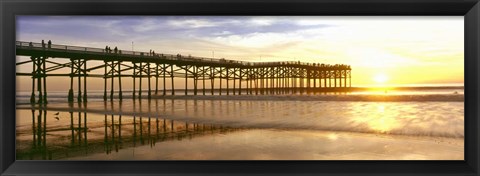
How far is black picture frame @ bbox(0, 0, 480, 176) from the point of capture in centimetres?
365

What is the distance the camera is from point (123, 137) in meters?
5.77

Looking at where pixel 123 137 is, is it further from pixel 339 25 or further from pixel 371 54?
pixel 371 54

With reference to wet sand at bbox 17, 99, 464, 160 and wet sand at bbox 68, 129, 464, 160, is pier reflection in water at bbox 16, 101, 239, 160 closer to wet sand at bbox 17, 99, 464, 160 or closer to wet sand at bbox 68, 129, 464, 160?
wet sand at bbox 17, 99, 464, 160

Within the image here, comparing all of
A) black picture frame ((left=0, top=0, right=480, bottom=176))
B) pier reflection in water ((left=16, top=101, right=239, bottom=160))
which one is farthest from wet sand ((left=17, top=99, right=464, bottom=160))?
black picture frame ((left=0, top=0, right=480, bottom=176))

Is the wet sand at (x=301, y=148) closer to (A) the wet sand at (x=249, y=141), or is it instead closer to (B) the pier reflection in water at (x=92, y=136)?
(A) the wet sand at (x=249, y=141)

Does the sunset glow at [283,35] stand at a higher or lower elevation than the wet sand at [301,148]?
higher

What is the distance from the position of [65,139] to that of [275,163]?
370 cm
